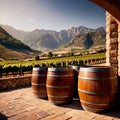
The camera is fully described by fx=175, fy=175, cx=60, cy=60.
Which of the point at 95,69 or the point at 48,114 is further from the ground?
the point at 95,69

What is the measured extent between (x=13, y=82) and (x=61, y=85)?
474 cm

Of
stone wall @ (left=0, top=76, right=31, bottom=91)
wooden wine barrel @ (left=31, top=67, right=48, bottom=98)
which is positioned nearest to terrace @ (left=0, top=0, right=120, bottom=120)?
wooden wine barrel @ (left=31, top=67, right=48, bottom=98)

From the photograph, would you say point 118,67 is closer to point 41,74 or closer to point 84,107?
point 84,107

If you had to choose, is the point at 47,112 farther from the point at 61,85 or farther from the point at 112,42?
the point at 112,42

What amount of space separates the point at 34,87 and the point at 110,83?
267 cm

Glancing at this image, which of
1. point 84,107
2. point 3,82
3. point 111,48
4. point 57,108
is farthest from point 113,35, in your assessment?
point 3,82

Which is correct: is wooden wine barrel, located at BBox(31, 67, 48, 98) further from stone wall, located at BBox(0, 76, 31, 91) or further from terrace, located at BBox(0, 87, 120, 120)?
stone wall, located at BBox(0, 76, 31, 91)

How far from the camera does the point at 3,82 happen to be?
27.3 ft

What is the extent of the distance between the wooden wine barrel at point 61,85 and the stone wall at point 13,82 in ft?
13.8

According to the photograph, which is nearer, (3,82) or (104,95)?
(104,95)

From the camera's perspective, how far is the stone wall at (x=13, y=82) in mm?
8318

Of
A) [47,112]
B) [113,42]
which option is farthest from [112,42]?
[47,112]

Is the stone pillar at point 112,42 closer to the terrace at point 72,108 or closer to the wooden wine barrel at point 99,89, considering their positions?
the terrace at point 72,108

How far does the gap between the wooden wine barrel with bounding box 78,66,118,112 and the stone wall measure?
531 cm
